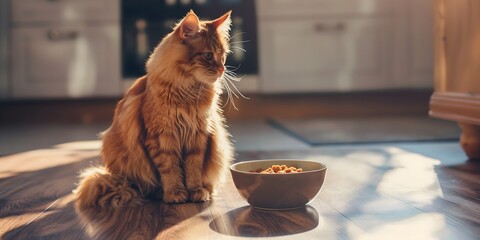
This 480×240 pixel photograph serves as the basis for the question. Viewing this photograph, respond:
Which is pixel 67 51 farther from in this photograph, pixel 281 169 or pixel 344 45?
pixel 281 169

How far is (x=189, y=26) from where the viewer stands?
143cm

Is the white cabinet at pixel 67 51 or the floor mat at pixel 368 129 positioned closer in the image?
the floor mat at pixel 368 129

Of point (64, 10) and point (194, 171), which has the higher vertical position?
point (64, 10)

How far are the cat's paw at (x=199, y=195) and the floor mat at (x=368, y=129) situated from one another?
4.22 feet

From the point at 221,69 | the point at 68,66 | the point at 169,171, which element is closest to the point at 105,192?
the point at 169,171

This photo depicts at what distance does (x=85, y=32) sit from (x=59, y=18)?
0.66ft

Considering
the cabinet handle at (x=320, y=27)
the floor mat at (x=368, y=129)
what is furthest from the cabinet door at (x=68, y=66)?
the cabinet handle at (x=320, y=27)

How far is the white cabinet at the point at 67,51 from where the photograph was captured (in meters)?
4.06

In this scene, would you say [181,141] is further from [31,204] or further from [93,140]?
[93,140]

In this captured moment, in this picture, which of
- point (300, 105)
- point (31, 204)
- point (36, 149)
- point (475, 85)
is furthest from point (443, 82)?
point (300, 105)

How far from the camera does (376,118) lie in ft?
12.6

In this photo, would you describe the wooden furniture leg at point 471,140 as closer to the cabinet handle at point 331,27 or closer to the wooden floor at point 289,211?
the wooden floor at point 289,211

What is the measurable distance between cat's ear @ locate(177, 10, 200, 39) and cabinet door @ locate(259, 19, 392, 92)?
2.71 meters

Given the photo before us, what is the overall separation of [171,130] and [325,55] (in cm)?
286
